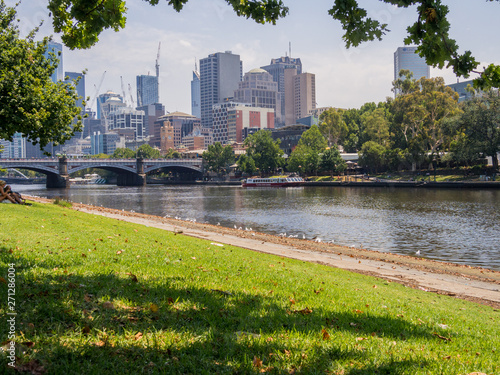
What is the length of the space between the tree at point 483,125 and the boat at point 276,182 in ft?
157

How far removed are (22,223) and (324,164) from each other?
11089cm

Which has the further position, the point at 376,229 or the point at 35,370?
the point at 376,229

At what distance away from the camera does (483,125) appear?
79.0m

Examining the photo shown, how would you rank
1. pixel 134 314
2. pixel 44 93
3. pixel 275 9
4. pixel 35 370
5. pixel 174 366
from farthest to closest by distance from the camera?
pixel 44 93
pixel 275 9
pixel 134 314
pixel 174 366
pixel 35 370

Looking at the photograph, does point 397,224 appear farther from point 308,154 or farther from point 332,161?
point 308,154

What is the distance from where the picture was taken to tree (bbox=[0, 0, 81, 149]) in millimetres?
22703

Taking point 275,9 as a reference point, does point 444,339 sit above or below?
below

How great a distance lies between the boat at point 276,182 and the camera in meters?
120

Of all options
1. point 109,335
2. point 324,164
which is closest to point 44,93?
point 109,335

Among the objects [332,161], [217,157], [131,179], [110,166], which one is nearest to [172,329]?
[332,161]

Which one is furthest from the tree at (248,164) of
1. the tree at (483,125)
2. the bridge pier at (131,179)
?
the tree at (483,125)

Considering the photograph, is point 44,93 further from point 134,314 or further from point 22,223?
point 134,314

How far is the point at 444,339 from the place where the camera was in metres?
7.03

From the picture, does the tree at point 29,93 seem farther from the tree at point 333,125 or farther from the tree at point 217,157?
the tree at point 217,157
